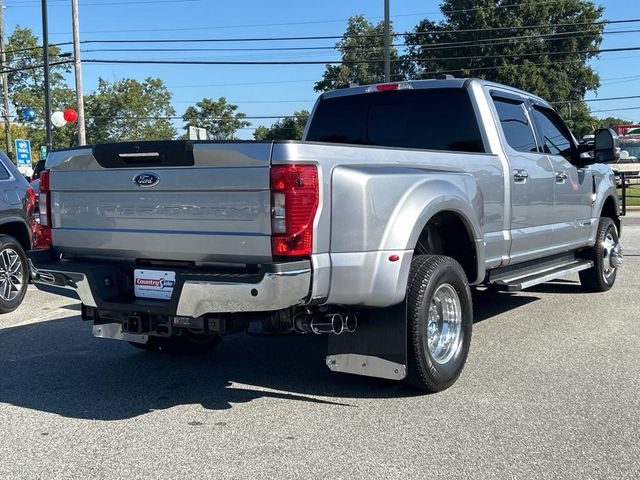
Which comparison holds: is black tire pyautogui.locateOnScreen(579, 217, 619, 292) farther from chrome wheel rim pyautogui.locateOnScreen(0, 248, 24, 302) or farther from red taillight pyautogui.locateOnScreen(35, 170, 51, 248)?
chrome wheel rim pyautogui.locateOnScreen(0, 248, 24, 302)

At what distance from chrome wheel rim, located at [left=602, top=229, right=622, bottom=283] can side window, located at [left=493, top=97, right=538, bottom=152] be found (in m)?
2.36

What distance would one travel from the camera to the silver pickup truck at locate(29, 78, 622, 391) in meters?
3.71

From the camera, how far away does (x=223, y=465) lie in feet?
11.5

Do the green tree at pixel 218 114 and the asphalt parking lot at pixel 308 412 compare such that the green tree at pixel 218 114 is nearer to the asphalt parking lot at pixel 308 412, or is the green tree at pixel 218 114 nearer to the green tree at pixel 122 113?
the green tree at pixel 122 113

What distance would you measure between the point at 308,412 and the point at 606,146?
15.4 ft

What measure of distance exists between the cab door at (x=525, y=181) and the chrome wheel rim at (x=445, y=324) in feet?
3.92

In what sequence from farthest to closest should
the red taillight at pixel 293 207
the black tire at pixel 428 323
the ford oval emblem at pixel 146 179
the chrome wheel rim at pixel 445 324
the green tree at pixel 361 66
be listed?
the green tree at pixel 361 66, the chrome wheel rim at pixel 445 324, the black tire at pixel 428 323, the ford oval emblem at pixel 146 179, the red taillight at pixel 293 207

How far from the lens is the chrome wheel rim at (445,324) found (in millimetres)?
4676

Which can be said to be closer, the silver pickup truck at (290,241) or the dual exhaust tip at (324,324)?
the silver pickup truck at (290,241)

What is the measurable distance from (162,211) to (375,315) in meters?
1.43

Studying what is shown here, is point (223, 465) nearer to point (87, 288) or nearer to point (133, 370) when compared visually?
point (87, 288)

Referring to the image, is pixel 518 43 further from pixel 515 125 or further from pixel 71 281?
pixel 71 281

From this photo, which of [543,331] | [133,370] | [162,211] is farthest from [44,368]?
[543,331]

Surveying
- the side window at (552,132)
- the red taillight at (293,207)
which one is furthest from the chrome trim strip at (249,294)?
the side window at (552,132)
